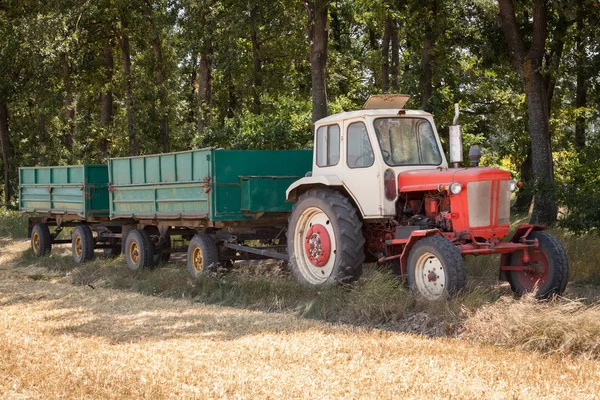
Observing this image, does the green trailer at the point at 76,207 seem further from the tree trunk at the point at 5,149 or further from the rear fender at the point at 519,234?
the tree trunk at the point at 5,149

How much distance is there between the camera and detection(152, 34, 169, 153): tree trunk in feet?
94.8

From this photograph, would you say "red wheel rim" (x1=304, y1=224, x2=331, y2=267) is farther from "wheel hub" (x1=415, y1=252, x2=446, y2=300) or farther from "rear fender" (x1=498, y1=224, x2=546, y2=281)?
"rear fender" (x1=498, y1=224, x2=546, y2=281)

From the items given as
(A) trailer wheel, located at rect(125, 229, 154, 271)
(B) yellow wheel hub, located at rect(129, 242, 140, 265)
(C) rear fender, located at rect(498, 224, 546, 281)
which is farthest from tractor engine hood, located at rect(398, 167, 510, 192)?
(B) yellow wheel hub, located at rect(129, 242, 140, 265)

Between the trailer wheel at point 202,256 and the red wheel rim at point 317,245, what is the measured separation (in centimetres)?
238

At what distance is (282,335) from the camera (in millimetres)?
9016

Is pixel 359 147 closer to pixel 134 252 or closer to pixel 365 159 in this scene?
pixel 365 159

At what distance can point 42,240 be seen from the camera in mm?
19797

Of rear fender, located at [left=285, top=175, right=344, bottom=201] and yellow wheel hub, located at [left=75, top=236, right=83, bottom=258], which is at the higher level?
rear fender, located at [left=285, top=175, right=344, bottom=201]

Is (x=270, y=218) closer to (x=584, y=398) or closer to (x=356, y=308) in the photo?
(x=356, y=308)

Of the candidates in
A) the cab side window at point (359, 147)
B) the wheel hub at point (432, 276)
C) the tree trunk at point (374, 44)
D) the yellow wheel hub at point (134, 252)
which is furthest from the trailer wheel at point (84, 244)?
the tree trunk at point (374, 44)

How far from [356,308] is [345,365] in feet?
8.83

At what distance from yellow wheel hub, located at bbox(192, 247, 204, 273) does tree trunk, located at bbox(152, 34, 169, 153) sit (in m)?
15.0

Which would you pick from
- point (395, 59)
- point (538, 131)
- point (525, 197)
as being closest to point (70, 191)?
point (538, 131)

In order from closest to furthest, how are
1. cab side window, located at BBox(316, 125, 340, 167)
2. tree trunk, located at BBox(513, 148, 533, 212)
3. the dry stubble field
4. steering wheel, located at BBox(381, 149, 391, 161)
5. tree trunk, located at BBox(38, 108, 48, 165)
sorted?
the dry stubble field
steering wheel, located at BBox(381, 149, 391, 161)
cab side window, located at BBox(316, 125, 340, 167)
tree trunk, located at BBox(513, 148, 533, 212)
tree trunk, located at BBox(38, 108, 48, 165)
